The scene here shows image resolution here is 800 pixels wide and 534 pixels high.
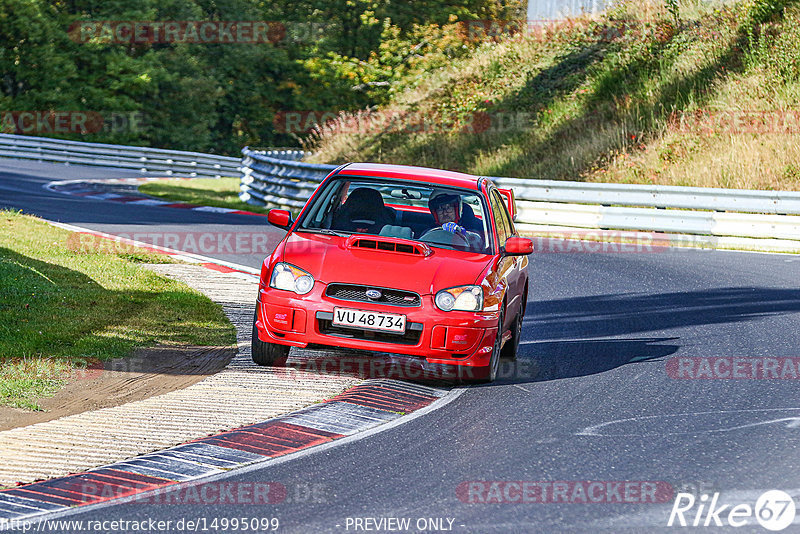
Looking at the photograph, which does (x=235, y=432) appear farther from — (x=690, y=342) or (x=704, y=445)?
(x=690, y=342)

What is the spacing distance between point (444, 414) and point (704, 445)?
175cm

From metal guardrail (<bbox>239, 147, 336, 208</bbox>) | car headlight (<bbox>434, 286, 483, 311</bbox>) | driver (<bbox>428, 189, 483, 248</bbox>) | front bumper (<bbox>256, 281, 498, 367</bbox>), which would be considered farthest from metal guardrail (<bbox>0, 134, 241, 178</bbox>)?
car headlight (<bbox>434, 286, 483, 311</bbox>)

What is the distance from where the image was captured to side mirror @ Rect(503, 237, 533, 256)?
351 inches

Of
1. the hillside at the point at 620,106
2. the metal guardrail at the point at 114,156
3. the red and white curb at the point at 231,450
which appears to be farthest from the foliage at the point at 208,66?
the red and white curb at the point at 231,450

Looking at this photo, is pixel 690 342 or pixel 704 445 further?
pixel 690 342

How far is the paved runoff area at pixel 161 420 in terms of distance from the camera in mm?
6066

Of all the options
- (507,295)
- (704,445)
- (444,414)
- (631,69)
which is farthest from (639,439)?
(631,69)

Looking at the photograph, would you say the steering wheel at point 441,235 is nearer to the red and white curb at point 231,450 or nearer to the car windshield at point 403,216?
the car windshield at point 403,216

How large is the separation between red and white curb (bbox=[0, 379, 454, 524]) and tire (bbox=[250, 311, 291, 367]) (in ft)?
2.91

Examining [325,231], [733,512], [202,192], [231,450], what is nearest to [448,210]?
[325,231]

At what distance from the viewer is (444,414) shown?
7492 mm

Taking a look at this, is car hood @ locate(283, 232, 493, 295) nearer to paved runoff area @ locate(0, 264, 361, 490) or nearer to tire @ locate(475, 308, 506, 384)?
tire @ locate(475, 308, 506, 384)

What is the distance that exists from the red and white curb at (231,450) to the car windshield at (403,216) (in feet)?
4.69

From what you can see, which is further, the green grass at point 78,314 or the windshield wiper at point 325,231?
the windshield wiper at point 325,231
